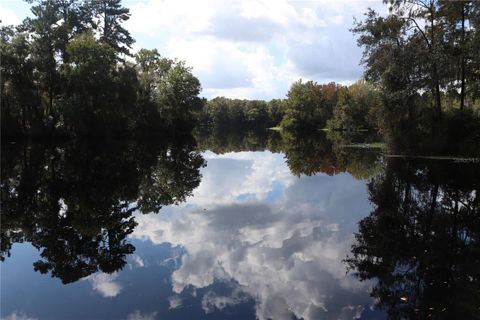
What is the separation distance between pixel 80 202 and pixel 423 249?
40.3ft

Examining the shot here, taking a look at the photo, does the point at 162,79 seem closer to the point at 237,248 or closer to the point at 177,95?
the point at 177,95

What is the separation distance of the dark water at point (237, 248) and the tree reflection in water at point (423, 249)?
4 centimetres

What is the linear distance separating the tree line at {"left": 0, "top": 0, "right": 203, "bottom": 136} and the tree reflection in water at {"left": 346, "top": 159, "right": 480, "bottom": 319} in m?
37.2

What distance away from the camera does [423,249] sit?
414 inches

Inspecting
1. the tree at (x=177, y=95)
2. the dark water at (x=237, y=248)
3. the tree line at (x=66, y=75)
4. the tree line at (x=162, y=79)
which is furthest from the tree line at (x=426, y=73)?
the tree at (x=177, y=95)

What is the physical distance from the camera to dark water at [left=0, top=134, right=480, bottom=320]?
795 cm

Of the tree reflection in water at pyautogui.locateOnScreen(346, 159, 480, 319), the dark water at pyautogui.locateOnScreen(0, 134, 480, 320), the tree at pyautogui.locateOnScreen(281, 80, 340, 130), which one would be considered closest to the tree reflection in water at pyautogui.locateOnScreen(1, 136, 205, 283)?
the dark water at pyautogui.locateOnScreen(0, 134, 480, 320)

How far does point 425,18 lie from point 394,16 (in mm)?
2336

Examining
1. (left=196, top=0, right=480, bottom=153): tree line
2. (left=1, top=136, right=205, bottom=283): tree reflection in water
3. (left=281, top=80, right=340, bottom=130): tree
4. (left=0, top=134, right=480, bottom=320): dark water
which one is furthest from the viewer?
(left=281, top=80, right=340, bottom=130): tree

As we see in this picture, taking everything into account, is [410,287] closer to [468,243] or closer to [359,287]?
[359,287]

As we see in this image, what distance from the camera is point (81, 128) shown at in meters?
46.0

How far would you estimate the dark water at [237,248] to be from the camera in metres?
7.95

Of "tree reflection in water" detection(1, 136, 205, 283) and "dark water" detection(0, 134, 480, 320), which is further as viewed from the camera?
"tree reflection in water" detection(1, 136, 205, 283)

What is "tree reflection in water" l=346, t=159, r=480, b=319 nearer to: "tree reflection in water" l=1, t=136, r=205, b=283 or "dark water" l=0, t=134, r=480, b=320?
"dark water" l=0, t=134, r=480, b=320
